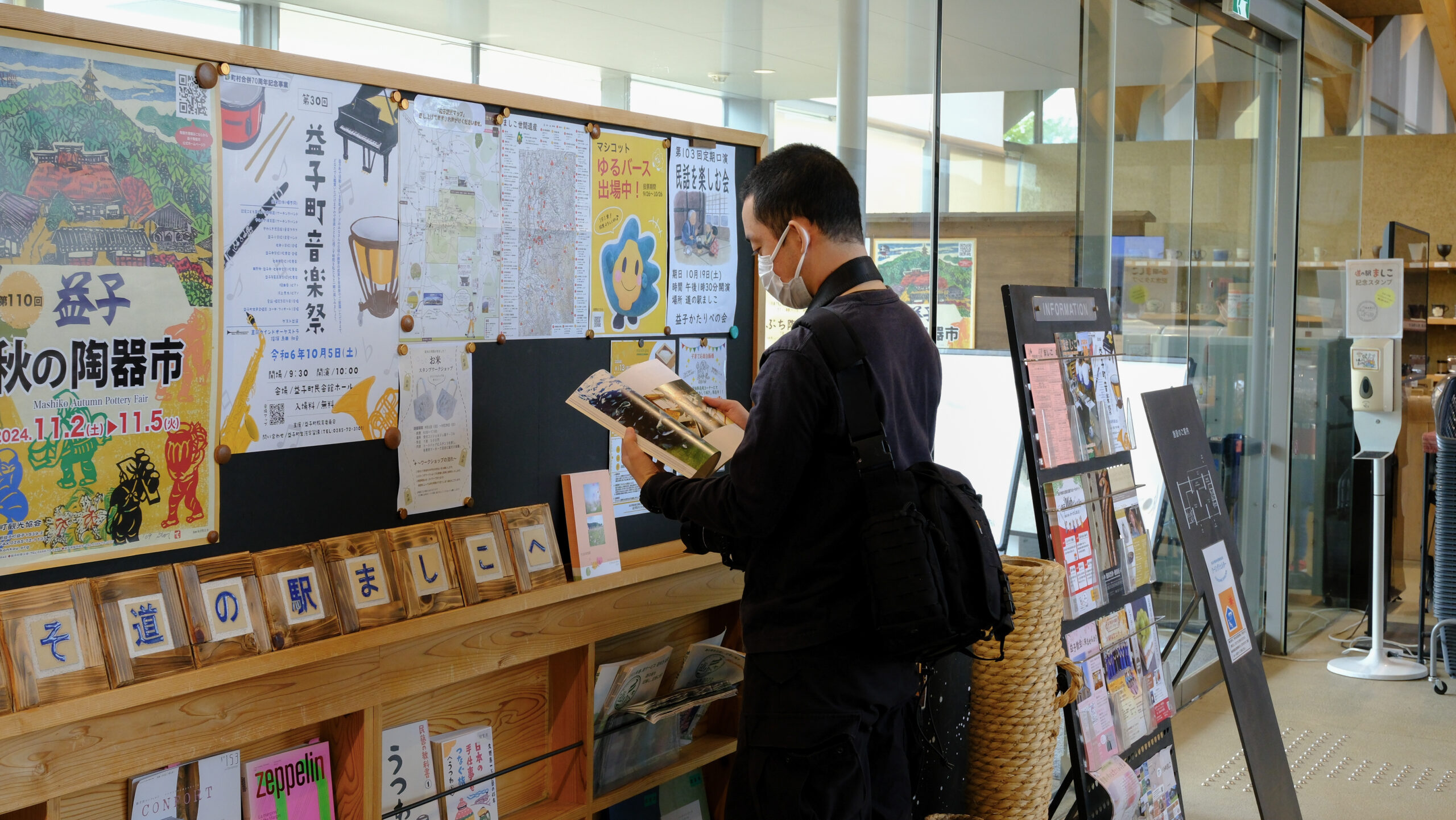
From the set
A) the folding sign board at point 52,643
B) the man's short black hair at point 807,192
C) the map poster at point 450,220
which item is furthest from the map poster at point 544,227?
the folding sign board at point 52,643

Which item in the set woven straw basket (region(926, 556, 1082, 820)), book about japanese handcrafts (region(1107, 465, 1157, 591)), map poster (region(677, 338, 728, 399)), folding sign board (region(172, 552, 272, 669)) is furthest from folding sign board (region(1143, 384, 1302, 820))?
folding sign board (region(172, 552, 272, 669))

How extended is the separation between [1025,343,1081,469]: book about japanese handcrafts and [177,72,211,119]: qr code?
1.85m

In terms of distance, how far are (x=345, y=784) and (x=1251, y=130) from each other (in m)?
5.01

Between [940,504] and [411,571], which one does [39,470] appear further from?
[940,504]

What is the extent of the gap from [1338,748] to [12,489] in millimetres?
4327

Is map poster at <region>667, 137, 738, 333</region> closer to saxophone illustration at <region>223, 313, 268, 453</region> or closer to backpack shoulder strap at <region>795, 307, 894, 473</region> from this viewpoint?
backpack shoulder strap at <region>795, 307, 894, 473</region>

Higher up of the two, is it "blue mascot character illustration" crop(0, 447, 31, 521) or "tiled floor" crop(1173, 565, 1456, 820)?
"blue mascot character illustration" crop(0, 447, 31, 521)

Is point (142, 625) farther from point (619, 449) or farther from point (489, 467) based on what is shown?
point (619, 449)

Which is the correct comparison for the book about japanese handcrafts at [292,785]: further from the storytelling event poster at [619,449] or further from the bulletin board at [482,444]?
the storytelling event poster at [619,449]

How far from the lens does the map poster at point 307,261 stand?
5.81 feet

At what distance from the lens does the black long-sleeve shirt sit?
5.88ft

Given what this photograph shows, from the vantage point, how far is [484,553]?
212 centimetres

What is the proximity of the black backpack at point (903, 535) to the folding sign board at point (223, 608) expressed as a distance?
0.99 meters

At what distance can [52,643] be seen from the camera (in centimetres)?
153
